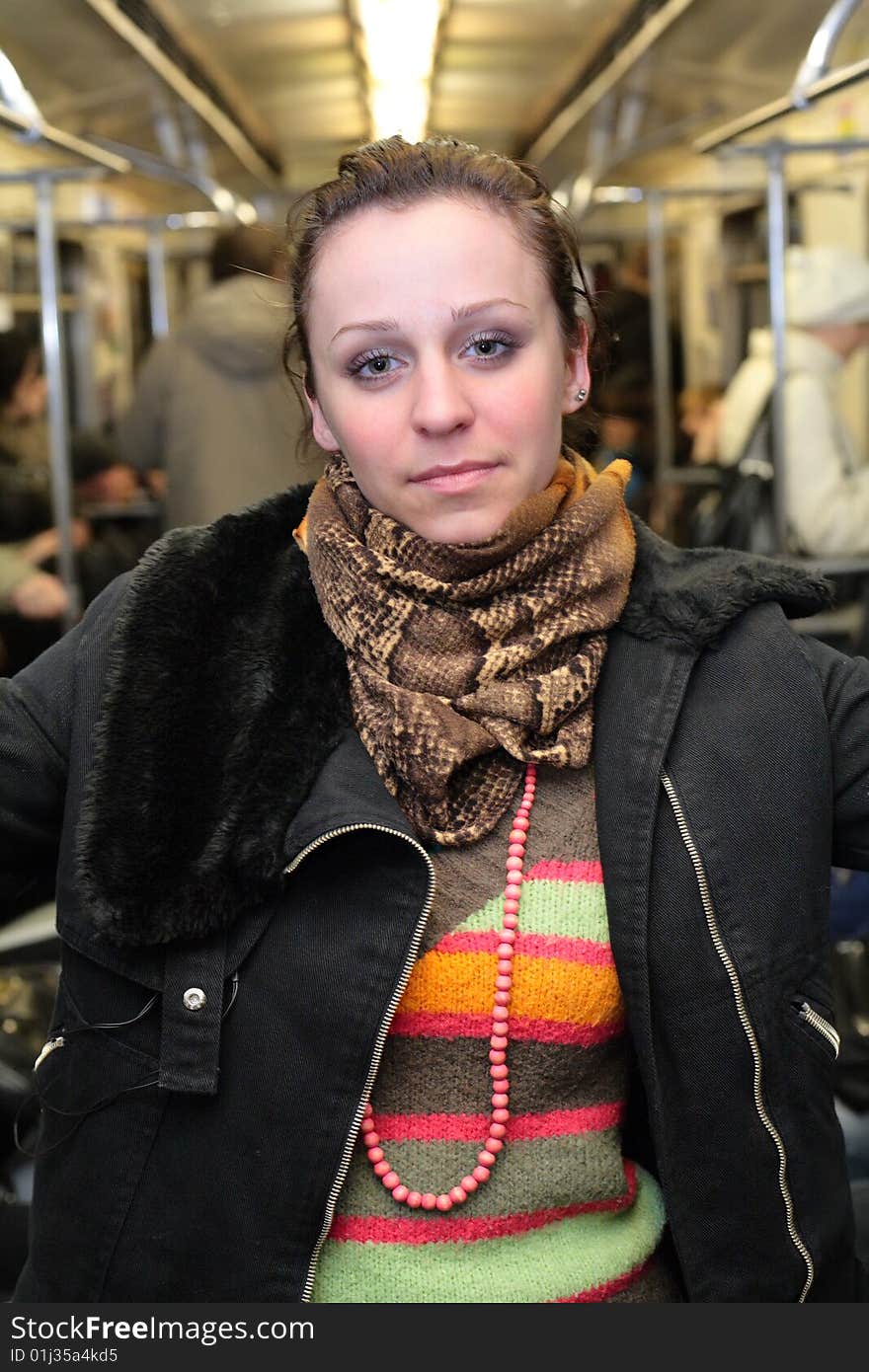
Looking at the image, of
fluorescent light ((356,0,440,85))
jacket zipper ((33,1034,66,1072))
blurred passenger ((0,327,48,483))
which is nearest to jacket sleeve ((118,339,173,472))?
blurred passenger ((0,327,48,483))

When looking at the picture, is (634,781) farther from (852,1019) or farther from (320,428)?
(852,1019)

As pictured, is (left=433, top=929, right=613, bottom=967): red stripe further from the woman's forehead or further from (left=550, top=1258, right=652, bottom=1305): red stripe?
the woman's forehead

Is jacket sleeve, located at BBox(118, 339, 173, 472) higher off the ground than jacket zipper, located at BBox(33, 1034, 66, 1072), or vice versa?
jacket sleeve, located at BBox(118, 339, 173, 472)

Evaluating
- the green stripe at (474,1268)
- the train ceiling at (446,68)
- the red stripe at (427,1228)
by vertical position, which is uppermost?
the train ceiling at (446,68)

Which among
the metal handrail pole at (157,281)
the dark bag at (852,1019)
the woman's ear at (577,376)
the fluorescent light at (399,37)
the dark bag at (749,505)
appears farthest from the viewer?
the metal handrail pole at (157,281)

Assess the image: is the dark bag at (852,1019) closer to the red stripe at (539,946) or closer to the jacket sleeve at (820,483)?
the red stripe at (539,946)

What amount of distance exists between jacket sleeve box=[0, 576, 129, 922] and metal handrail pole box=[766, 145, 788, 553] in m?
2.75

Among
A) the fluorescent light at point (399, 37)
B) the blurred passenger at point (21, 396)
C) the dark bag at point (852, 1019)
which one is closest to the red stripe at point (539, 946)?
the dark bag at point (852, 1019)

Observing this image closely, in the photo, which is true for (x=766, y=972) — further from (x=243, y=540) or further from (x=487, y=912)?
(x=243, y=540)

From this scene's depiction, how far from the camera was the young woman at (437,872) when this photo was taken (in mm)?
1131

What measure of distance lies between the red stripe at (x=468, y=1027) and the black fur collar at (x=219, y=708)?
152 millimetres

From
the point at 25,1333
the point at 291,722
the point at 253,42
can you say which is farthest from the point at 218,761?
the point at 253,42

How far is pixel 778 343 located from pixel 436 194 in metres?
2.69

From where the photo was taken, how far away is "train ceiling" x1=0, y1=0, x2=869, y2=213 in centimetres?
480
